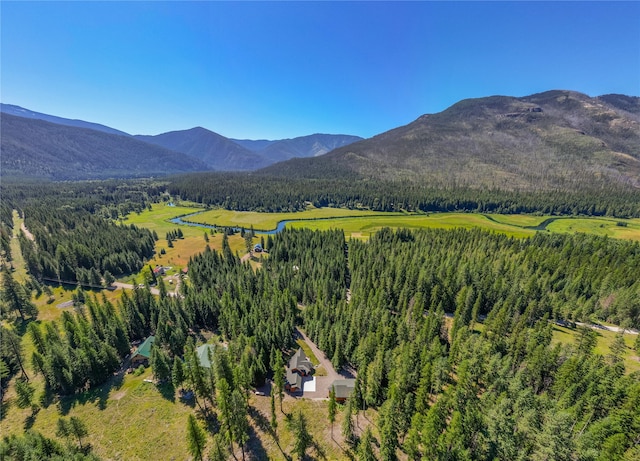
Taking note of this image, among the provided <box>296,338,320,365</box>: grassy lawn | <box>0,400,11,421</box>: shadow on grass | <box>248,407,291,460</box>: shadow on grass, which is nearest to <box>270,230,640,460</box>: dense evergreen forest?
<box>296,338,320,365</box>: grassy lawn

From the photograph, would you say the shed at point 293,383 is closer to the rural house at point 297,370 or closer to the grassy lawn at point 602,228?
the rural house at point 297,370

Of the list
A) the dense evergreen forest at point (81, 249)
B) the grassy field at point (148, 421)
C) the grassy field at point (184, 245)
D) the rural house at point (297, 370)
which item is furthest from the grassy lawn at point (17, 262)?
the rural house at point (297, 370)

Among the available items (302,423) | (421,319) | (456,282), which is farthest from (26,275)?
(456,282)

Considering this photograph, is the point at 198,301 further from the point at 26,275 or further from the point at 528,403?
the point at 26,275

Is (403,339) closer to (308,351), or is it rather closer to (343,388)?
(343,388)

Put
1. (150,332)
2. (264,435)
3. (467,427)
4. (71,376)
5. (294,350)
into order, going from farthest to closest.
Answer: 1. (150,332)
2. (294,350)
3. (71,376)
4. (264,435)
5. (467,427)

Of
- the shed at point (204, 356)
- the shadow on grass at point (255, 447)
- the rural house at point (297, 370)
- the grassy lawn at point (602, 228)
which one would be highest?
the grassy lawn at point (602, 228)
